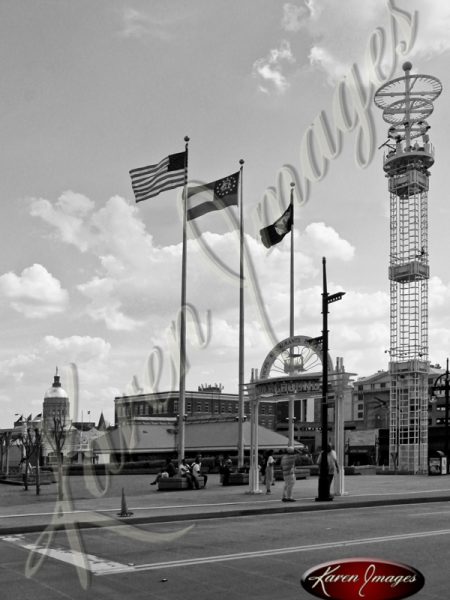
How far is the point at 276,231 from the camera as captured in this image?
34.3m

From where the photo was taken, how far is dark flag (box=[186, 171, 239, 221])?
109 ft

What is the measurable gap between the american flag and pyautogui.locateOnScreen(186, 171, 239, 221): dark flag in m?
1.49

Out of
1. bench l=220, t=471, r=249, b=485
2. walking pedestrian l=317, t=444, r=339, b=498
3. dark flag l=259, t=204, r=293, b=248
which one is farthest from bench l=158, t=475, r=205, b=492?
dark flag l=259, t=204, r=293, b=248

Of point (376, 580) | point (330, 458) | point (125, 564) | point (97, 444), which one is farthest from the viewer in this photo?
point (97, 444)

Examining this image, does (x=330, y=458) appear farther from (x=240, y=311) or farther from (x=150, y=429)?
(x=150, y=429)

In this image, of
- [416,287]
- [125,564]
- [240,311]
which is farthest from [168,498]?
[416,287]

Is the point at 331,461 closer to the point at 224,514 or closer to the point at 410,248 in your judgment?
the point at 224,514

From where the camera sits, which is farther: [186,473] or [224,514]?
[186,473]

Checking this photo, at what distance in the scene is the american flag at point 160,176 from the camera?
32.1 metres

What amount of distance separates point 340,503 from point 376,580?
15.8 metres

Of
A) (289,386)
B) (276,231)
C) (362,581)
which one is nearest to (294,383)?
(289,386)

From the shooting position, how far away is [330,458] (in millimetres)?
25828

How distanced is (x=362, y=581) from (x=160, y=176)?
26223 mm

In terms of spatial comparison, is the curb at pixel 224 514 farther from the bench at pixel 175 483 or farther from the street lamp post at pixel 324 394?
the bench at pixel 175 483
